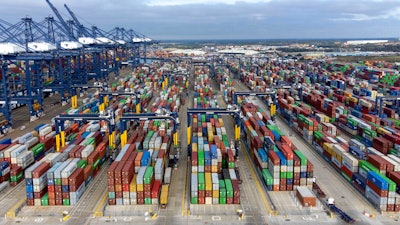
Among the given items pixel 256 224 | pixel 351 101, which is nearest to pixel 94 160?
pixel 256 224

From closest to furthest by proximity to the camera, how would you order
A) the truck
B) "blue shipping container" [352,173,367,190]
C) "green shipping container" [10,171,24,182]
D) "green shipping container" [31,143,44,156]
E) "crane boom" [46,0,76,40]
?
the truck < "blue shipping container" [352,173,367,190] < "green shipping container" [10,171,24,182] < "green shipping container" [31,143,44,156] < "crane boom" [46,0,76,40]

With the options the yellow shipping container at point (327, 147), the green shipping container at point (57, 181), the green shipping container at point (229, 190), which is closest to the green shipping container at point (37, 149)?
the green shipping container at point (57, 181)

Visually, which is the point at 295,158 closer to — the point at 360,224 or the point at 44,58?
the point at 360,224

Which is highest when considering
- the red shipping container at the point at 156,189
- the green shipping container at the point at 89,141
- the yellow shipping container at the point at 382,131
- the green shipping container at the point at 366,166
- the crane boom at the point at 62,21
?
the crane boom at the point at 62,21

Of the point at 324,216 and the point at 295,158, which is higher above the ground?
the point at 295,158

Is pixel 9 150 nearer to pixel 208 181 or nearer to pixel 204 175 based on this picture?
pixel 204 175

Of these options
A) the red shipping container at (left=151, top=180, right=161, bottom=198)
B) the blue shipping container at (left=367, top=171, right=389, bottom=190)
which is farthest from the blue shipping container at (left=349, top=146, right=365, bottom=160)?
the red shipping container at (left=151, top=180, right=161, bottom=198)

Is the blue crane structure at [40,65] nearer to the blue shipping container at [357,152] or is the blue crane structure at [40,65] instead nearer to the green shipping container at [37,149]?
the green shipping container at [37,149]

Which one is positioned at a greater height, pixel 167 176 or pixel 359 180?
pixel 359 180

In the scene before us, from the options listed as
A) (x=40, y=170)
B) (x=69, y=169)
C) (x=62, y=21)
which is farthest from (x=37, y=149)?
(x=62, y=21)

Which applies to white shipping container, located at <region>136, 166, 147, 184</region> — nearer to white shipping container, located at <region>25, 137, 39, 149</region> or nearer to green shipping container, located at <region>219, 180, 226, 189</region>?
green shipping container, located at <region>219, 180, 226, 189</region>

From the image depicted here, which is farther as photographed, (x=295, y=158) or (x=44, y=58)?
(x=44, y=58)
